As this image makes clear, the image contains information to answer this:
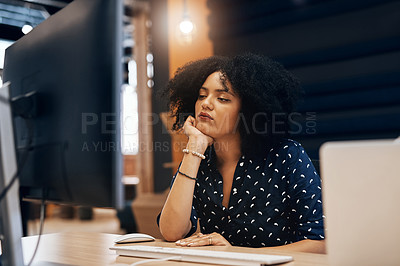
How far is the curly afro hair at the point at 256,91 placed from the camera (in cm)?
167

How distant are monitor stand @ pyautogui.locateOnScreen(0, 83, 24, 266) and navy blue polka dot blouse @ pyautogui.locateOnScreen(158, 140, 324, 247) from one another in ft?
2.50

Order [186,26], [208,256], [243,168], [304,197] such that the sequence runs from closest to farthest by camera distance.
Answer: [208,256]
[304,197]
[243,168]
[186,26]

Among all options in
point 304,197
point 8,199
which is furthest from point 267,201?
point 8,199

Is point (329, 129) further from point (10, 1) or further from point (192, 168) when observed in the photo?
point (10, 1)

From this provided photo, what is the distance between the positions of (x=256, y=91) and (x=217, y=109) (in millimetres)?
208

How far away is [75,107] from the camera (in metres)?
0.83

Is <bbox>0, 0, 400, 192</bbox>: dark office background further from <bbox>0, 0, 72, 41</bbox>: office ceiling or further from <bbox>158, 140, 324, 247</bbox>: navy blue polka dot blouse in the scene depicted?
<bbox>0, 0, 72, 41</bbox>: office ceiling

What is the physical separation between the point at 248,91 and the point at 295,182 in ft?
1.54

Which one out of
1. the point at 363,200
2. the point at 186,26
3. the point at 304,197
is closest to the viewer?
the point at 363,200

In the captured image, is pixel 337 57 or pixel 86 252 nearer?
pixel 86 252

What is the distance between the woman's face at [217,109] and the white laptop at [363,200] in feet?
3.13

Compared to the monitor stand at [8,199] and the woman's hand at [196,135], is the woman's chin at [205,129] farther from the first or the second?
the monitor stand at [8,199]

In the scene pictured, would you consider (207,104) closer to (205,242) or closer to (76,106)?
(205,242)

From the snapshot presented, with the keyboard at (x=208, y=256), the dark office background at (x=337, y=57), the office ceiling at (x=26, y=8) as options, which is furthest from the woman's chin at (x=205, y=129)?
the office ceiling at (x=26, y=8)
